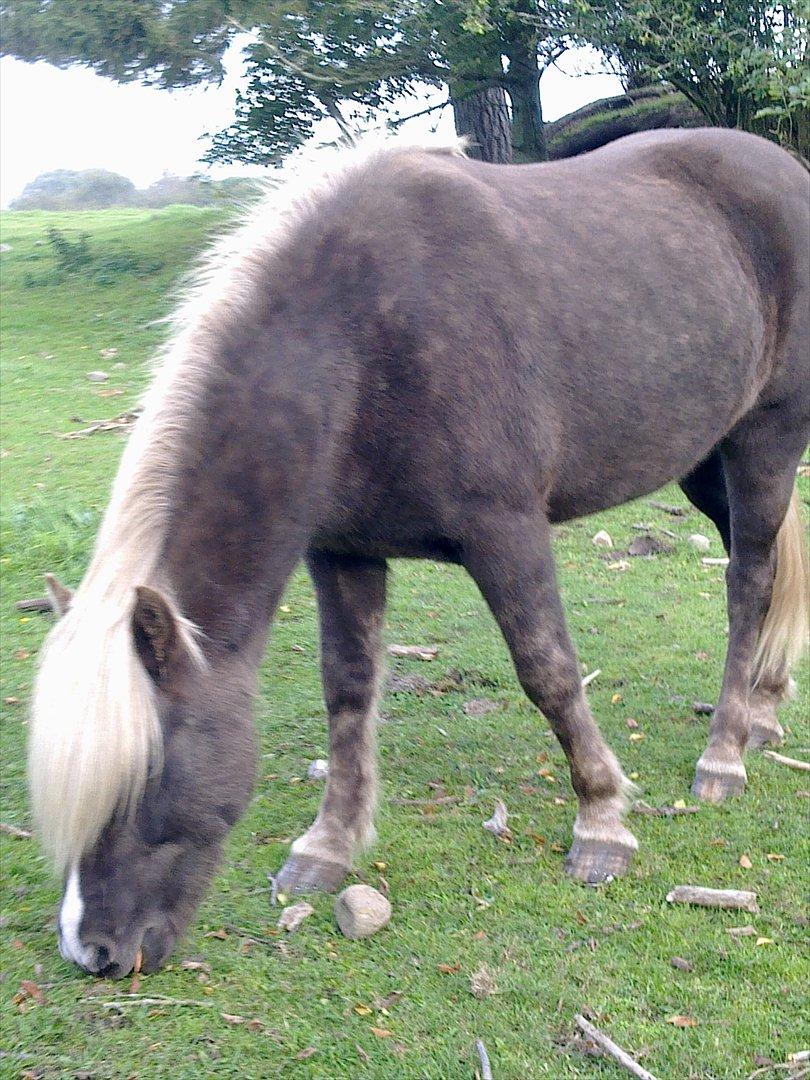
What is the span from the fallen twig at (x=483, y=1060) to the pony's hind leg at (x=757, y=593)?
70.4 inches

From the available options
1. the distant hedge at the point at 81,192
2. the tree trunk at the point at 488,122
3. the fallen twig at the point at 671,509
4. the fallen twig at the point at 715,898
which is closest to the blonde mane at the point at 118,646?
the fallen twig at the point at 715,898

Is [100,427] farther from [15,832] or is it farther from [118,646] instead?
[118,646]

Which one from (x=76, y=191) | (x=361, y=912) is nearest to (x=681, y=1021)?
(x=361, y=912)

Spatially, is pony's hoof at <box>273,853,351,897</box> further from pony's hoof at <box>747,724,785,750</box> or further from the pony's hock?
pony's hoof at <box>747,724,785,750</box>

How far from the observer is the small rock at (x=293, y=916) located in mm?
3223

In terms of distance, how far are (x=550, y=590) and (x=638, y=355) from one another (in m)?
0.89

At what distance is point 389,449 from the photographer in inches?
123

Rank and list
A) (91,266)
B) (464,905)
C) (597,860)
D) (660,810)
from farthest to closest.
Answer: (91,266) < (660,810) < (597,860) < (464,905)

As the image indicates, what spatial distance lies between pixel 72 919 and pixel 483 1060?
1.02 meters

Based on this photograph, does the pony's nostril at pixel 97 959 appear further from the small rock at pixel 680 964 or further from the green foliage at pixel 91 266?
the green foliage at pixel 91 266

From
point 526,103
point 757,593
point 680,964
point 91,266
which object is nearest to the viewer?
point 680,964

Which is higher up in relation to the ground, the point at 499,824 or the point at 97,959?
the point at 97,959

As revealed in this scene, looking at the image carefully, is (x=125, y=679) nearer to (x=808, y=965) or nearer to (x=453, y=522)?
(x=453, y=522)

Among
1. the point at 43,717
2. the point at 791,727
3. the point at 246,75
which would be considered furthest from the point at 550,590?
the point at 246,75
